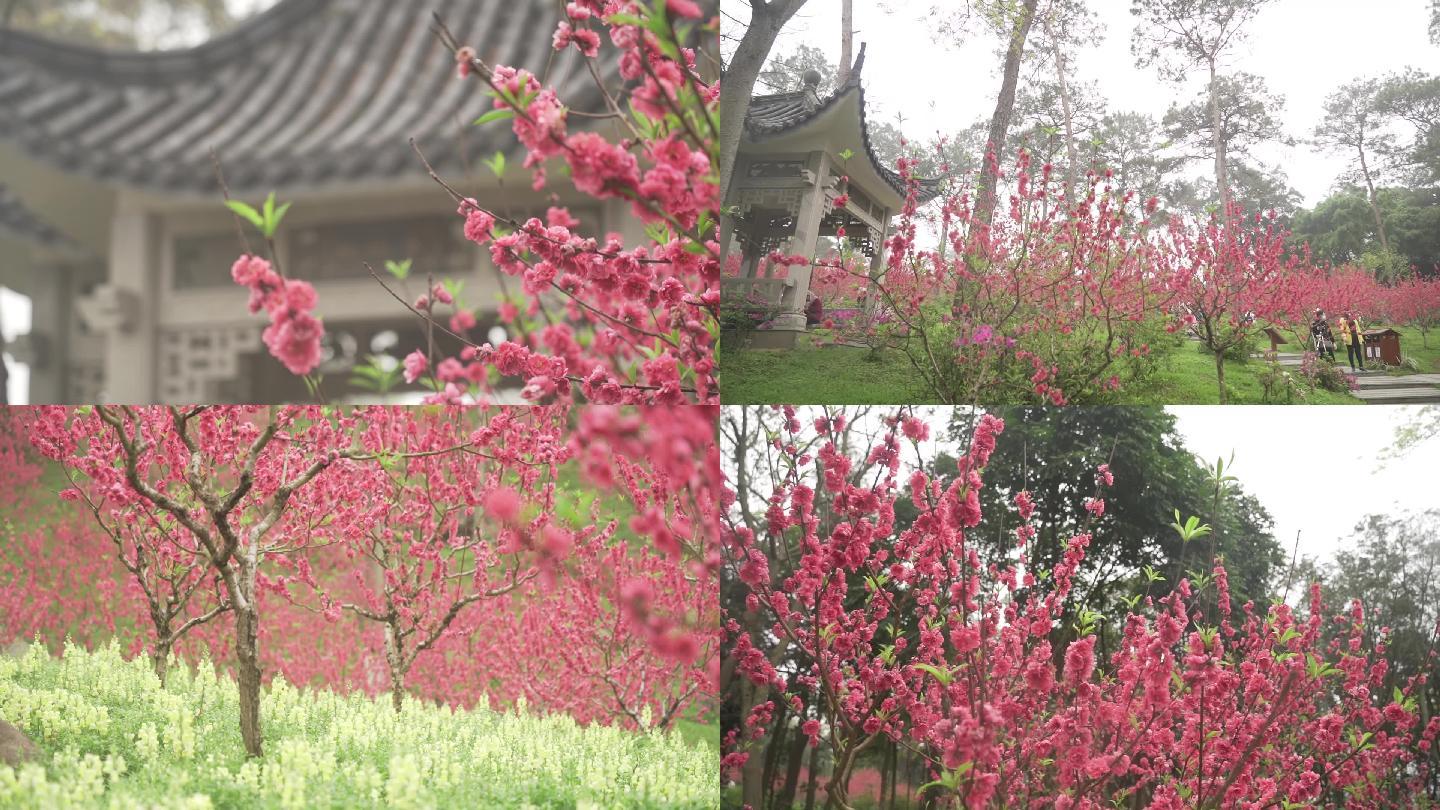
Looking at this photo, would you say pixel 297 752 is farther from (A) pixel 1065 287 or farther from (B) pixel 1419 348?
(B) pixel 1419 348

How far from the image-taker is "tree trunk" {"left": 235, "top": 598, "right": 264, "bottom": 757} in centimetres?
263

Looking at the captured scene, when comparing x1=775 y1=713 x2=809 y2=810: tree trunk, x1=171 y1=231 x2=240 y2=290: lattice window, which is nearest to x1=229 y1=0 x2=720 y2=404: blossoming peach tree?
x1=171 y1=231 x2=240 y2=290: lattice window

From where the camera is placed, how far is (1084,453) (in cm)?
302

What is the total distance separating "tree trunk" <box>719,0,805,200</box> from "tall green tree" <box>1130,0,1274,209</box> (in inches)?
43.9

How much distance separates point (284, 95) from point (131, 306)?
74 centimetres

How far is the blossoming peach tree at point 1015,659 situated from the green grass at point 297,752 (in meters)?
0.47

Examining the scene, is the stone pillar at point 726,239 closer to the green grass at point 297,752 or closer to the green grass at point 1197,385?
the green grass at point 1197,385

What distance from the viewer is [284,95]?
265cm

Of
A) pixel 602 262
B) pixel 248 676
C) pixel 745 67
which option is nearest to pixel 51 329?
pixel 248 676

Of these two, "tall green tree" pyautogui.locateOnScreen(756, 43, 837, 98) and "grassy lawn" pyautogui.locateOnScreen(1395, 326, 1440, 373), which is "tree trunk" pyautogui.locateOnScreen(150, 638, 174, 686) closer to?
"tall green tree" pyautogui.locateOnScreen(756, 43, 837, 98)

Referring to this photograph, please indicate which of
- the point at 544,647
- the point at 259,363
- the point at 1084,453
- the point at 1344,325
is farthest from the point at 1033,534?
the point at 259,363

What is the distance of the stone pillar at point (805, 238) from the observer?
9.62ft

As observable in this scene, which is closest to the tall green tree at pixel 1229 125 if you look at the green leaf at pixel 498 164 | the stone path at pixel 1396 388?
the stone path at pixel 1396 388

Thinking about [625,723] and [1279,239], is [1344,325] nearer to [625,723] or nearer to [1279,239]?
[1279,239]
